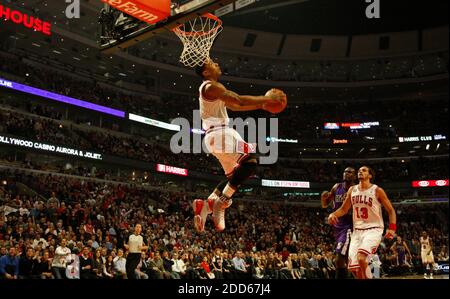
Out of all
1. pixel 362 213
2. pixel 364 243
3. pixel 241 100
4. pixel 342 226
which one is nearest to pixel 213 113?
pixel 241 100

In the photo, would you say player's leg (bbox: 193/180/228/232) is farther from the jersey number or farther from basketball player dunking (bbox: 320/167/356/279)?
basketball player dunking (bbox: 320/167/356/279)

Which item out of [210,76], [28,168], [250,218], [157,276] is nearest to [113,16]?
[210,76]

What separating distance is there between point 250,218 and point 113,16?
21411 mm

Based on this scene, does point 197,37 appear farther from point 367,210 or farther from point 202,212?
point 367,210

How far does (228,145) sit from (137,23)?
3.55 metres

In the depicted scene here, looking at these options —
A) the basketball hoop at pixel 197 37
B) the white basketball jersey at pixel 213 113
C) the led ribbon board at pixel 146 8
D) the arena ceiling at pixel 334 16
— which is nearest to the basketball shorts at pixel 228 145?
the white basketball jersey at pixel 213 113

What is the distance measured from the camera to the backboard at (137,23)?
24.2 feet

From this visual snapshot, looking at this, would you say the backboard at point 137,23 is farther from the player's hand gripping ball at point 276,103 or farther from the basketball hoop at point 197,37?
the player's hand gripping ball at point 276,103

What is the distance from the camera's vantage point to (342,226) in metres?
8.52

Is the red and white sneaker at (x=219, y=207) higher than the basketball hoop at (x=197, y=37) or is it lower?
lower

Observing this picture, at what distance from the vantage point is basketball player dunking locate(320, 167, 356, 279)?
834 cm

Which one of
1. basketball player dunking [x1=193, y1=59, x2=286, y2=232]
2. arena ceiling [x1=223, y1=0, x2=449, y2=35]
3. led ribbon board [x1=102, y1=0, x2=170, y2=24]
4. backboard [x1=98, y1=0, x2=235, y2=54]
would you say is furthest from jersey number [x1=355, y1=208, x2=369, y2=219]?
arena ceiling [x1=223, y1=0, x2=449, y2=35]

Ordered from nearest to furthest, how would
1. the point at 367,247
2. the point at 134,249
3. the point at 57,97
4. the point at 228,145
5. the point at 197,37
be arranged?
the point at 228,145
the point at 367,247
the point at 197,37
the point at 134,249
the point at 57,97

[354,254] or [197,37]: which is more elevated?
[197,37]
